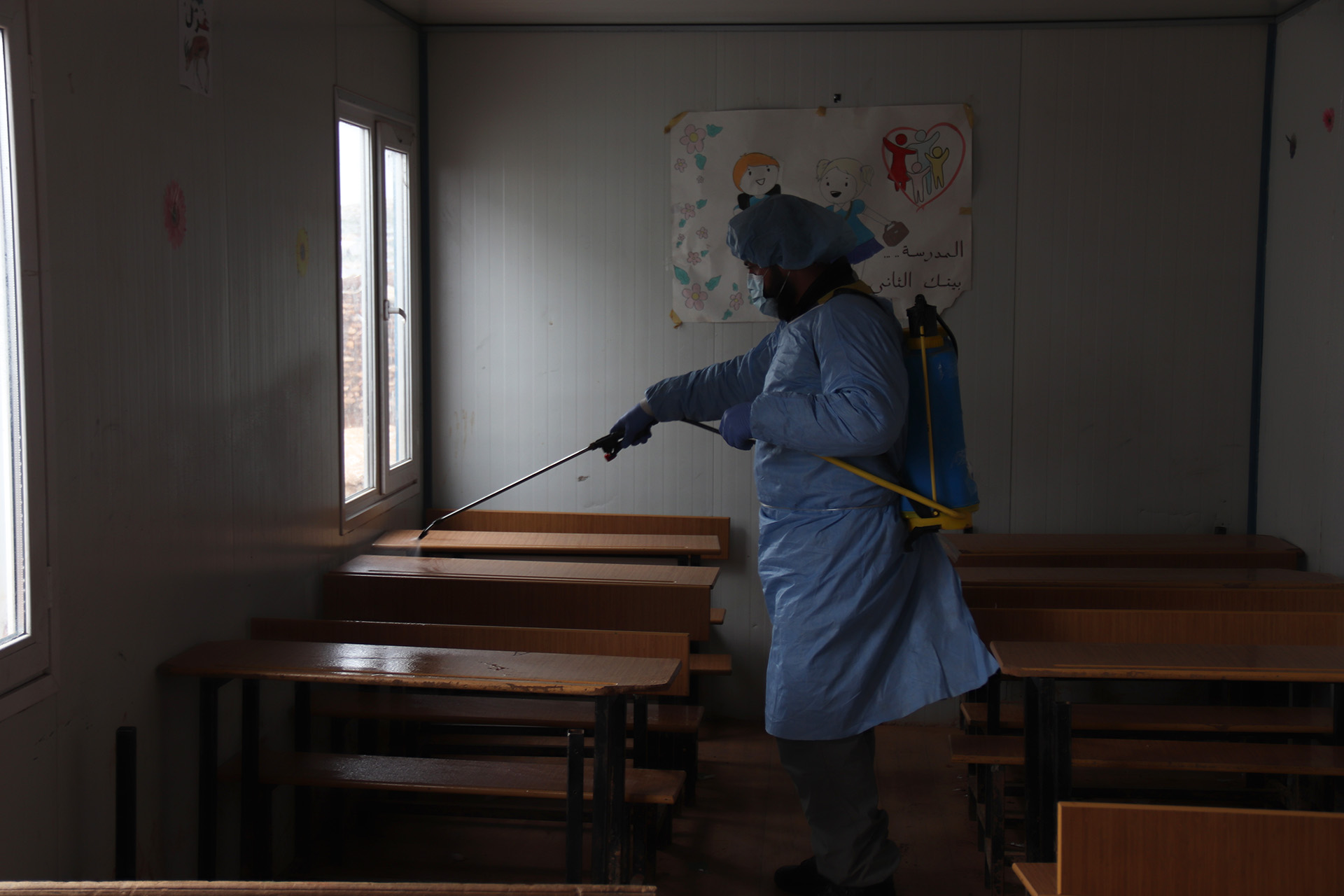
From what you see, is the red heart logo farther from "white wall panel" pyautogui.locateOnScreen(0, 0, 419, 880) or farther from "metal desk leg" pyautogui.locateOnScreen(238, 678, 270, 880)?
"metal desk leg" pyautogui.locateOnScreen(238, 678, 270, 880)

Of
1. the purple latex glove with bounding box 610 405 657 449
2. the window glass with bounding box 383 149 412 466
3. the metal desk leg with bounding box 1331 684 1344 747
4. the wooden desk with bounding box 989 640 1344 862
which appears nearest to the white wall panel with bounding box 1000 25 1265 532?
the metal desk leg with bounding box 1331 684 1344 747

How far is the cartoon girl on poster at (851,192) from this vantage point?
375 cm

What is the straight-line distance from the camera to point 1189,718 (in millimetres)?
2826

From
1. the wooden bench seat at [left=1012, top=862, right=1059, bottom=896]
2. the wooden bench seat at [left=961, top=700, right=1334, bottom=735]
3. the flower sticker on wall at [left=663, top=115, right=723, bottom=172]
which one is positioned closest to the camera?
the wooden bench seat at [left=1012, top=862, right=1059, bottom=896]

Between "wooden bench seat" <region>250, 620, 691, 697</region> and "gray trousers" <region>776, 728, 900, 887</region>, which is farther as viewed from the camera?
"wooden bench seat" <region>250, 620, 691, 697</region>

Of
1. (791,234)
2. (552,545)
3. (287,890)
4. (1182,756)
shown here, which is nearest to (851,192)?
(791,234)

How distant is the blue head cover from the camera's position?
240 cm

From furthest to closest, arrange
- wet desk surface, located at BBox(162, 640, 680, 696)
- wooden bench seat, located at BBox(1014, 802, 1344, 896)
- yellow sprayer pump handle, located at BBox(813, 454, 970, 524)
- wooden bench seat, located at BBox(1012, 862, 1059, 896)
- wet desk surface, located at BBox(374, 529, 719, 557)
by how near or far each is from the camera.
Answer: wet desk surface, located at BBox(374, 529, 719, 557) → yellow sprayer pump handle, located at BBox(813, 454, 970, 524) → wet desk surface, located at BBox(162, 640, 680, 696) → wooden bench seat, located at BBox(1012, 862, 1059, 896) → wooden bench seat, located at BBox(1014, 802, 1344, 896)

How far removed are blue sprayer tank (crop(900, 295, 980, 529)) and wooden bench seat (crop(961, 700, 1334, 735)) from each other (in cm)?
92

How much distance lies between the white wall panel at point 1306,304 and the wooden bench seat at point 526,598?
1.88 m

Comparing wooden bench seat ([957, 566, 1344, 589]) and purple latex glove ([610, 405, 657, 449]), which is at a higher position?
purple latex glove ([610, 405, 657, 449])

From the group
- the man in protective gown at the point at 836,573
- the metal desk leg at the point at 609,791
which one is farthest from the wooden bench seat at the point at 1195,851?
the metal desk leg at the point at 609,791

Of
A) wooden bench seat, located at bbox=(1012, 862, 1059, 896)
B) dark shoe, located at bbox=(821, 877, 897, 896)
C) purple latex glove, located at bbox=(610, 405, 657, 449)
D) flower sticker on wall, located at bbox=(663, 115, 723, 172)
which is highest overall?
flower sticker on wall, located at bbox=(663, 115, 723, 172)

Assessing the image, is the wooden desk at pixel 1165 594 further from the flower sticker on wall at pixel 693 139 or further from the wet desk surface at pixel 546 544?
the flower sticker on wall at pixel 693 139
